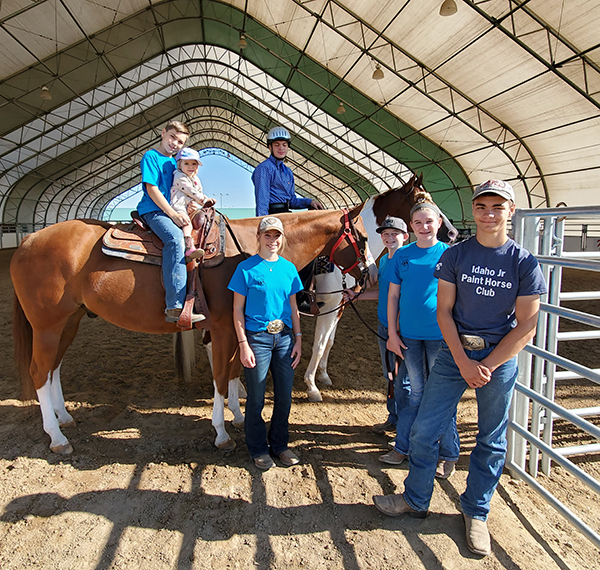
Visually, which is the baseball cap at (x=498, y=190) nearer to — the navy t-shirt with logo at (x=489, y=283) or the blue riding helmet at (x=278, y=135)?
the navy t-shirt with logo at (x=489, y=283)

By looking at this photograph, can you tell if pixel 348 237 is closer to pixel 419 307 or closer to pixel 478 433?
pixel 419 307

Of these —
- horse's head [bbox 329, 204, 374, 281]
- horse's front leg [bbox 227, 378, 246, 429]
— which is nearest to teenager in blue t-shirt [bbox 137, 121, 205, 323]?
horse's front leg [bbox 227, 378, 246, 429]

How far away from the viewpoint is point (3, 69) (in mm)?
10562

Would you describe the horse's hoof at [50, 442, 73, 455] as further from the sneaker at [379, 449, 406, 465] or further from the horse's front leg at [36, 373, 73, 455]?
the sneaker at [379, 449, 406, 465]

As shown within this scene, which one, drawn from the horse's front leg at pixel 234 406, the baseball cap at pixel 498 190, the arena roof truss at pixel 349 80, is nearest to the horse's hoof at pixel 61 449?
the horse's front leg at pixel 234 406

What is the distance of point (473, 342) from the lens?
1.80m

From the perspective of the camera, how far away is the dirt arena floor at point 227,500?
6.30 ft

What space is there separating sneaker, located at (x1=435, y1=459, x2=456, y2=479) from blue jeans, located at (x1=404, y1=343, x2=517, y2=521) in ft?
1.48

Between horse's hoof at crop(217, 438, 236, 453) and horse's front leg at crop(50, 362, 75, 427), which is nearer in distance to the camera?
horse's hoof at crop(217, 438, 236, 453)

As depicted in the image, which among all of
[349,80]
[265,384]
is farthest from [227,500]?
[349,80]

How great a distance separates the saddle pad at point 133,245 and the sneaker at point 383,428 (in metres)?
2.40

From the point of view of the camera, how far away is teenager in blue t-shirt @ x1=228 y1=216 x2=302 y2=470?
95.0 inches

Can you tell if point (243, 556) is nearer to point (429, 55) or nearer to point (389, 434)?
point (389, 434)

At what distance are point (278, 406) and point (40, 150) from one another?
2077 centimetres
